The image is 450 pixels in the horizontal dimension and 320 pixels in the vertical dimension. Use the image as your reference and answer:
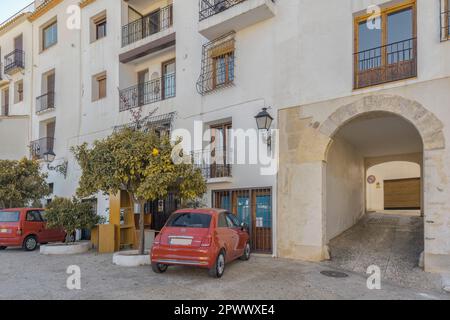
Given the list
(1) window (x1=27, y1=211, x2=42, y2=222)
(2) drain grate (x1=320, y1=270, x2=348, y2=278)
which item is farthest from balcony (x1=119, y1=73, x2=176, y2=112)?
(2) drain grate (x1=320, y1=270, x2=348, y2=278)

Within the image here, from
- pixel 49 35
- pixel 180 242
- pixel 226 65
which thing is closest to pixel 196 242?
pixel 180 242

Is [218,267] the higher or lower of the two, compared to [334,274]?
higher

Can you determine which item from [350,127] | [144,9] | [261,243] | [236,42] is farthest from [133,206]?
[144,9]

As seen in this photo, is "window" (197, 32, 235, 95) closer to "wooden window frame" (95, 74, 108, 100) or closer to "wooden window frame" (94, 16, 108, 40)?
"wooden window frame" (95, 74, 108, 100)

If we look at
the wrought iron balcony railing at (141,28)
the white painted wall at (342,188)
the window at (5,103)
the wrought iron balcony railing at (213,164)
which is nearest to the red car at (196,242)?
the wrought iron balcony railing at (213,164)

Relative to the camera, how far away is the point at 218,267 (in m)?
8.04

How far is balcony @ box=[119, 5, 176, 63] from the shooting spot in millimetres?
14578

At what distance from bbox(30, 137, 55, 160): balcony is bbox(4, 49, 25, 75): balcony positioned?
15.4 feet

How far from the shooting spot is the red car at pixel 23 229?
1257cm

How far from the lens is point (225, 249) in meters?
8.43

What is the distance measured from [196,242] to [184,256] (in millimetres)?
401

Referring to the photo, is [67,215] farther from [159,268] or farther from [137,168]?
[159,268]

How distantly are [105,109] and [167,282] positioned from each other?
431 inches

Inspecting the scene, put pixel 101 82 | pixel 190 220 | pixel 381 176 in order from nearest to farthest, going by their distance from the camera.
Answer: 1. pixel 190 220
2. pixel 101 82
3. pixel 381 176
